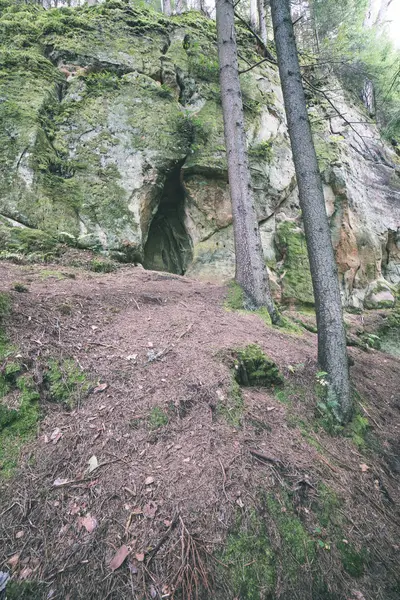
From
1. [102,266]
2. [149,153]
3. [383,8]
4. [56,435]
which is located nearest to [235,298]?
[102,266]

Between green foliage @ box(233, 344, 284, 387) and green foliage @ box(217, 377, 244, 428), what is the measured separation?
1.57 ft

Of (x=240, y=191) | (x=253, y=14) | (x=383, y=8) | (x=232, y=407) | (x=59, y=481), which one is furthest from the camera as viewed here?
(x=383, y=8)

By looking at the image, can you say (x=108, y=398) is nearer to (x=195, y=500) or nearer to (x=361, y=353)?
(x=195, y=500)

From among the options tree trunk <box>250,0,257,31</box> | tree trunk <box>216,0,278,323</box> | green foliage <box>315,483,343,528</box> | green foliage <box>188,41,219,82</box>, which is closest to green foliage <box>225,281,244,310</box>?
tree trunk <box>216,0,278,323</box>

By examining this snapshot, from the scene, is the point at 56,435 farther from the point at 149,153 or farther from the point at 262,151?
the point at 262,151

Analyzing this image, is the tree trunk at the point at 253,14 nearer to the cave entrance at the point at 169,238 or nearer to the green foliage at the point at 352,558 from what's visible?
the cave entrance at the point at 169,238

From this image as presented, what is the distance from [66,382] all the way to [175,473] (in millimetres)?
1572

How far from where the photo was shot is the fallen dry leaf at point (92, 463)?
2.66m

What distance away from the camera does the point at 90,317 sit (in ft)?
15.3

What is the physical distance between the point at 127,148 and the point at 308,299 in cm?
720

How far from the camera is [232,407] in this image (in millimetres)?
3531

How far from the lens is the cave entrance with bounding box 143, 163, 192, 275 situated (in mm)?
10000

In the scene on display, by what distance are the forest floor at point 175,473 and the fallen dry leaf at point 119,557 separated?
1cm

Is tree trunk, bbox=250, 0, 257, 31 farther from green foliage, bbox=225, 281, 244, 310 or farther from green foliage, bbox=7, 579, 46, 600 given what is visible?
green foliage, bbox=7, 579, 46, 600
